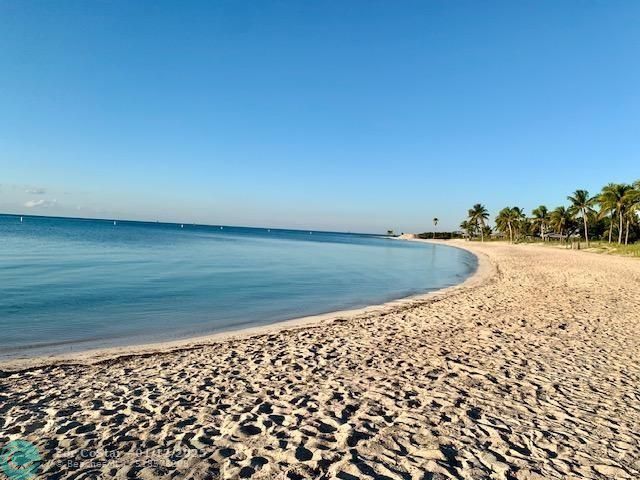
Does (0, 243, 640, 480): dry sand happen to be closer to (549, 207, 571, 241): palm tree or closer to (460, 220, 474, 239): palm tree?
(549, 207, 571, 241): palm tree

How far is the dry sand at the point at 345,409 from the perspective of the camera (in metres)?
4.19

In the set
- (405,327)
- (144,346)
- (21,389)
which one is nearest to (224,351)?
(144,346)

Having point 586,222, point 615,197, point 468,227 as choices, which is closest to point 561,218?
point 586,222

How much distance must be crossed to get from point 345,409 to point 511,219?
114 metres

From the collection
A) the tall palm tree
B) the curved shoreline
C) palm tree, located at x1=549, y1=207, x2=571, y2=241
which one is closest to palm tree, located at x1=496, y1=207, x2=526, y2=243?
palm tree, located at x1=549, y1=207, x2=571, y2=241

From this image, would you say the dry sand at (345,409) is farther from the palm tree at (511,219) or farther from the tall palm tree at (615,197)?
the palm tree at (511,219)

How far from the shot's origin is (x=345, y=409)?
5508 millimetres

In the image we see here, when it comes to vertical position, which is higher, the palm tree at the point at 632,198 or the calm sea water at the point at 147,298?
the palm tree at the point at 632,198

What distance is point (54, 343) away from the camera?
30.6 feet

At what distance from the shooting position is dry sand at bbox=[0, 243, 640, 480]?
419 centimetres

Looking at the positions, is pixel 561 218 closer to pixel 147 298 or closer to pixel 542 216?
pixel 542 216

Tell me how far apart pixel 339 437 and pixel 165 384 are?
128 inches

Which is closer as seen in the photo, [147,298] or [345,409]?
[345,409]

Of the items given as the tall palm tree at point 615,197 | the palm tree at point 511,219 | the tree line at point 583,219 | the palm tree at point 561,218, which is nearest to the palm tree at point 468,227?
the tree line at point 583,219
